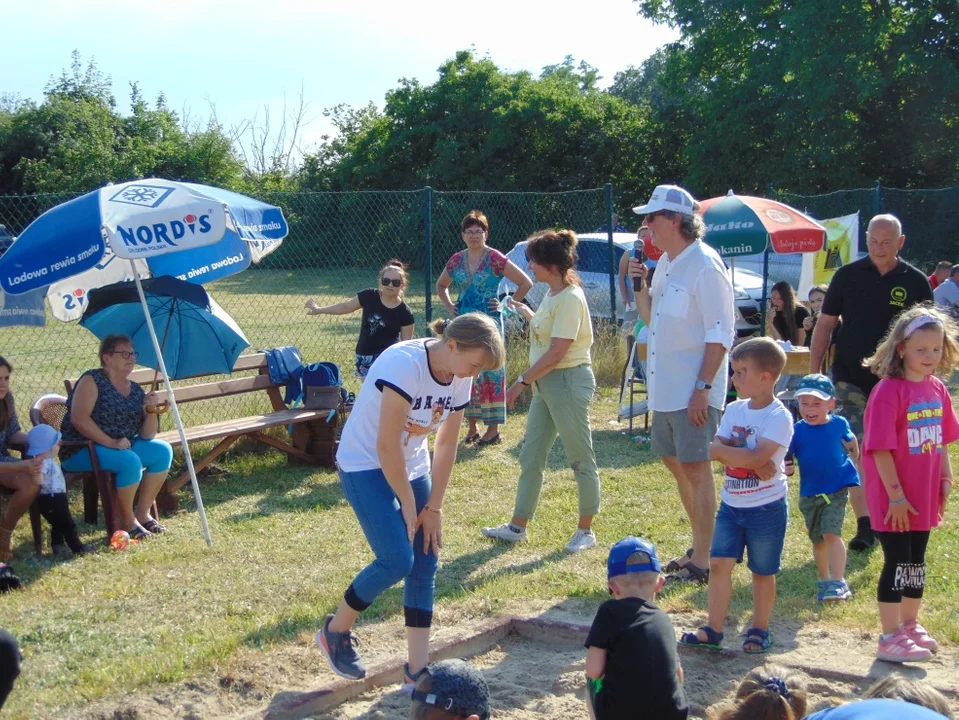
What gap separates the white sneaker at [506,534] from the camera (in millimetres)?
6430

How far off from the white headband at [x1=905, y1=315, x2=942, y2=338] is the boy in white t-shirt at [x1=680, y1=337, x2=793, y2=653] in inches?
21.3

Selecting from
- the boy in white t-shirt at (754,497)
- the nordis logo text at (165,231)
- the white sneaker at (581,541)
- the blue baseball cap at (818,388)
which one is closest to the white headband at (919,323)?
the boy in white t-shirt at (754,497)

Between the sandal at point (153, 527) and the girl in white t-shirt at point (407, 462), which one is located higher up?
the girl in white t-shirt at point (407, 462)

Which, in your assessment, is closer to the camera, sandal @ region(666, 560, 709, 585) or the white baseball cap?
the white baseball cap

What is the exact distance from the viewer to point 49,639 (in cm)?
480

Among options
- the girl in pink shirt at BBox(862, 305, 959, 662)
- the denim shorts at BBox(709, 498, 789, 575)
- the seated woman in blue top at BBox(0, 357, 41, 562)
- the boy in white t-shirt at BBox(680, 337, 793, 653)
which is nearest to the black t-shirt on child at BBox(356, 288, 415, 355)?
the seated woman in blue top at BBox(0, 357, 41, 562)

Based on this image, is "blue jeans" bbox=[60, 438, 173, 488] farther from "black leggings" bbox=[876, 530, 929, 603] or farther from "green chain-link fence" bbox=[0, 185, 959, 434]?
"black leggings" bbox=[876, 530, 929, 603]

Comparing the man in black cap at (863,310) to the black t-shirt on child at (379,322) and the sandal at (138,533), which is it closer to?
the black t-shirt on child at (379,322)

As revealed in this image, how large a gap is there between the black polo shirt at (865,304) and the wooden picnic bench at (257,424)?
4.25 m

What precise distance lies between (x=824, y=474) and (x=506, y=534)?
6.67 feet

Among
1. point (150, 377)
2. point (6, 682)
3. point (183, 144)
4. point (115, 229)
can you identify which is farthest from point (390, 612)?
point (183, 144)

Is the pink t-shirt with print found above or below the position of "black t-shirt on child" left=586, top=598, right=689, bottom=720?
above

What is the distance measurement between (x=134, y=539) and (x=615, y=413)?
5.70 m

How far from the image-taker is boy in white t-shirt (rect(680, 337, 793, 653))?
4.52m
